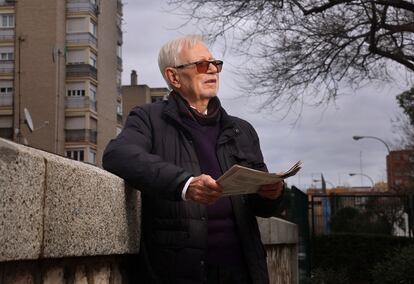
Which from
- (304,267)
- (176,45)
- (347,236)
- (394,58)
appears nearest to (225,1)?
(394,58)

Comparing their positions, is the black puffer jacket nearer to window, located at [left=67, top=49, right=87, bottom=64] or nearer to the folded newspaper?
the folded newspaper

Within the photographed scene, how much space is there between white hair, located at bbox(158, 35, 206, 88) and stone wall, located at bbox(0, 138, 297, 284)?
1.83 feet

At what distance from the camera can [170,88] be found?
9.50ft

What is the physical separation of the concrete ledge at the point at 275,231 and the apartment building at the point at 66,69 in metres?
9.74

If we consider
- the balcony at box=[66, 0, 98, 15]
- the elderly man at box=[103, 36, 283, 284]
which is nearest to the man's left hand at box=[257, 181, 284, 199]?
the elderly man at box=[103, 36, 283, 284]

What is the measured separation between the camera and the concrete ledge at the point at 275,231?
5461 millimetres

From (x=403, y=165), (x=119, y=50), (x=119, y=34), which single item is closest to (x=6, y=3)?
(x=119, y=34)

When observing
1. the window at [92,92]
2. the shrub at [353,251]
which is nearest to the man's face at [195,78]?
the shrub at [353,251]

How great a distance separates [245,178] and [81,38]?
59.7 ft

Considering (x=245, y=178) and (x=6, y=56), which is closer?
(x=245, y=178)

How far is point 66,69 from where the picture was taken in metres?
22.2

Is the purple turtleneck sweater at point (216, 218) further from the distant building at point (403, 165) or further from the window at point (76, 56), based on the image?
the distant building at point (403, 165)

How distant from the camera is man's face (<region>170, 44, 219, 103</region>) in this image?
2.81 meters

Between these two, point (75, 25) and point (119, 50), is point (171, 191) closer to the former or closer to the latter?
point (119, 50)
